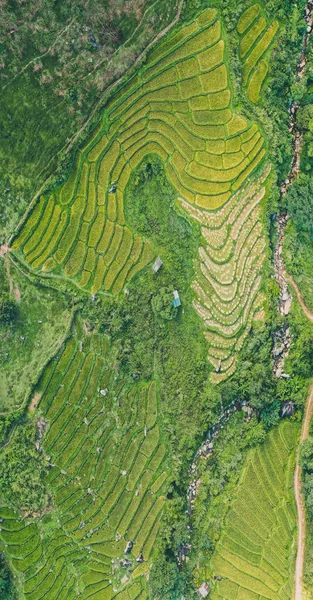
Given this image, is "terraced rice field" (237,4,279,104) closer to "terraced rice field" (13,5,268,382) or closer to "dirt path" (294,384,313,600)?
"terraced rice field" (13,5,268,382)

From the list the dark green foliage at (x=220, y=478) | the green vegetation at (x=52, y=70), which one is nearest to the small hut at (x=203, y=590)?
the dark green foliage at (x=220, y=478)

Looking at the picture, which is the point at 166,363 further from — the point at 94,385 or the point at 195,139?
the point at 195,139

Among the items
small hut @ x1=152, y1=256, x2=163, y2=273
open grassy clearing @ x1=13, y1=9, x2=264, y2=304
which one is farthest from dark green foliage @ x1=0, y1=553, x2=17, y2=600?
small hut @ x1=152, y1=256, x2=163, y2=273

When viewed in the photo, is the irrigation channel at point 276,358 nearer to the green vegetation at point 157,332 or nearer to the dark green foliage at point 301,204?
the green vegetation at point 157,332

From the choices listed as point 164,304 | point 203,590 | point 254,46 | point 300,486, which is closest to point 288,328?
point 164,304

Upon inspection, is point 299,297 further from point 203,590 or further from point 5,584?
point 5,584

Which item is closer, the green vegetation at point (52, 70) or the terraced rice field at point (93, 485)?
the green vegetation at point (52, 70)

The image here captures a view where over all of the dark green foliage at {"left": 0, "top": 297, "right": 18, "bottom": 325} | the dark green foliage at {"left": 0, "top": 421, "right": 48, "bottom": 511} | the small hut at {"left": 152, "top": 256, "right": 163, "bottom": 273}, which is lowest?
the dark green foliage at {"left": 0, "top": 421, "right": 48, "bottom": 511}
